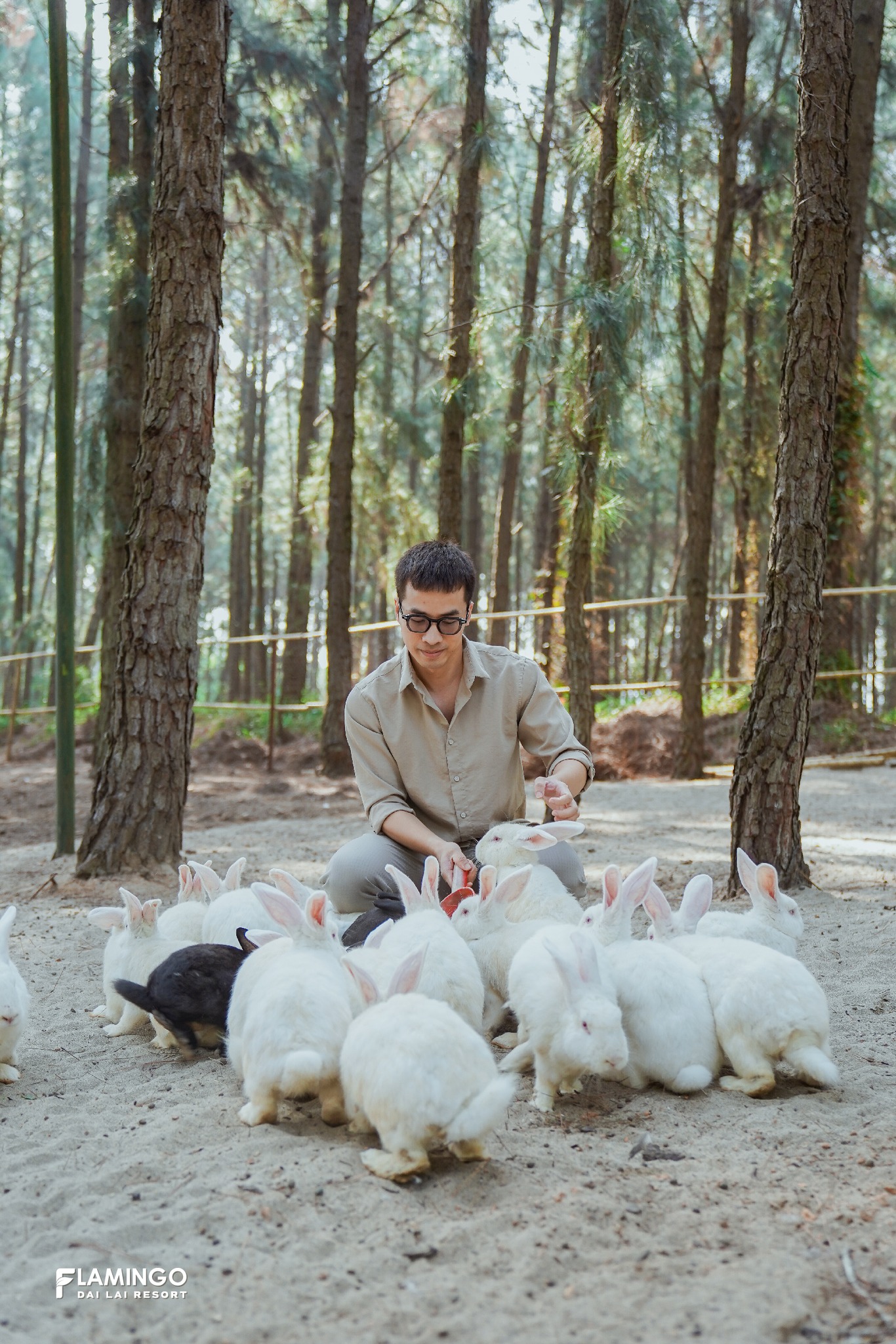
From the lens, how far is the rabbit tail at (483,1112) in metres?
2.48

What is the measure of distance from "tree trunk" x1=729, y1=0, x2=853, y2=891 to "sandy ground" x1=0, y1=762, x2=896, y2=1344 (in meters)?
1.79

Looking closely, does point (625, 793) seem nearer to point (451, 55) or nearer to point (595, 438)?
point (595, 438)

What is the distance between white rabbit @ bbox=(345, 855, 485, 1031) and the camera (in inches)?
125

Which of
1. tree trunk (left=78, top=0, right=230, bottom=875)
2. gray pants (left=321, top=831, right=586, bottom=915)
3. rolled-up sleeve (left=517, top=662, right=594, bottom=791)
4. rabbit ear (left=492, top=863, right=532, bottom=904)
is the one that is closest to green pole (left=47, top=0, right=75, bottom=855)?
tree trunk (left=78, top=0, right=230, bottom=875)

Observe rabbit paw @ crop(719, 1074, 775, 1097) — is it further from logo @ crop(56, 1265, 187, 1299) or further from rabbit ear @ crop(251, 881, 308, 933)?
logo @ crop(56, 1265, 187, 1299)

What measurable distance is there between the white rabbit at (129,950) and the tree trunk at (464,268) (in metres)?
7.07

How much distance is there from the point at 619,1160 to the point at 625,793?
7994 millimetres

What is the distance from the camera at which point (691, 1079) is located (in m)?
3.09

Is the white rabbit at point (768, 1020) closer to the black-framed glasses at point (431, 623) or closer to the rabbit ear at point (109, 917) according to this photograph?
the black-framed glasses at point (431, 623)

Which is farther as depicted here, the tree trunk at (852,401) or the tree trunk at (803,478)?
the tree trunk at (852,401)

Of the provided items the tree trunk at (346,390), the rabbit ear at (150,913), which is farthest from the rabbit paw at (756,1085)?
the tree trunk at (346,390)

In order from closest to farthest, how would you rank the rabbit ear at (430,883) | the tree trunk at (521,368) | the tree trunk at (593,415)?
the rabbit ear at (430,883) < the tree trunk at (593,415) < the tree trunk at (521,368)

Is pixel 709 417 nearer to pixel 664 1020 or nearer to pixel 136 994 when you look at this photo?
pixel 664 1020

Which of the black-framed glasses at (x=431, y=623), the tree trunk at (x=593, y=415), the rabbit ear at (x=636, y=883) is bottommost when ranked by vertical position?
Answer: the rabbit ear at (x=636, y=883)
